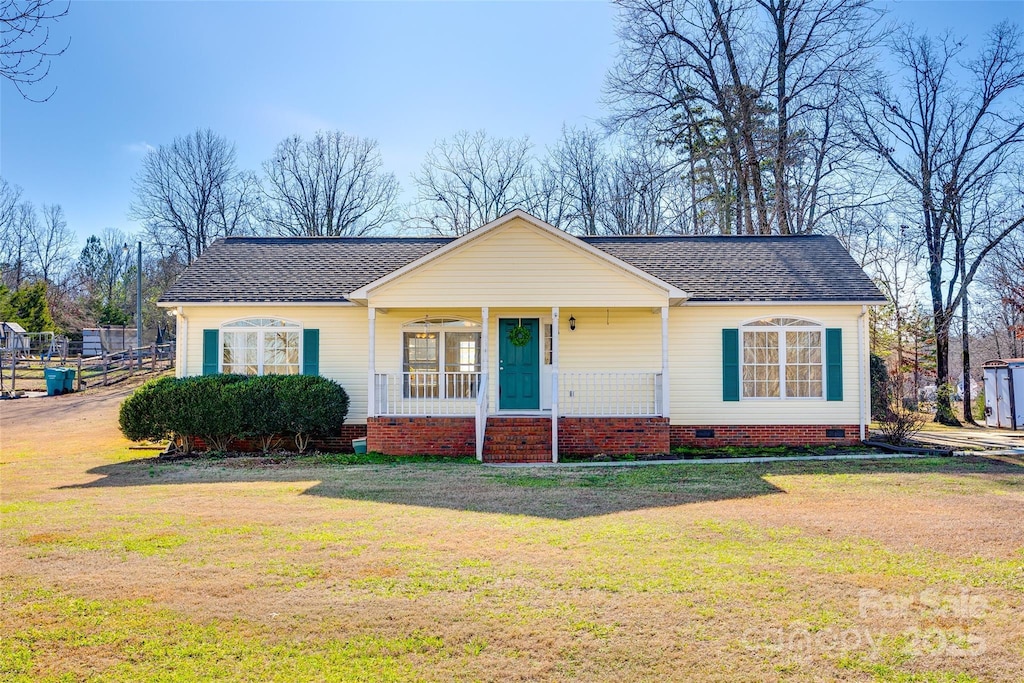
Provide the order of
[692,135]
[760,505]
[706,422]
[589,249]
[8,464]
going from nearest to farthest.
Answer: [760,505]
[8,464]
[589,249]
[706,422]
[692,135]

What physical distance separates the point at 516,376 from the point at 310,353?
4228 mm

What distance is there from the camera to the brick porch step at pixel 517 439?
12789 mm

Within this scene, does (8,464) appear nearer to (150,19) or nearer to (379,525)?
(150,19)

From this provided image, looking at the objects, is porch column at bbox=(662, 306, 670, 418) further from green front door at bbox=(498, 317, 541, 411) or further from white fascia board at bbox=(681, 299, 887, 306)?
green front door at bbox=(498, 317, 541, 411)

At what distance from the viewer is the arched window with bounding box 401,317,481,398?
1451 centimetres

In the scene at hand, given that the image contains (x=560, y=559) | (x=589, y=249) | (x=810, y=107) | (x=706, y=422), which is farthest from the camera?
(x=810, y=107)

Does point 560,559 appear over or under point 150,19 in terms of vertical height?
under

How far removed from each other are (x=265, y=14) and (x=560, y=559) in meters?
12.1

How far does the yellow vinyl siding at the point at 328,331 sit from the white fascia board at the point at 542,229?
1.47 metres

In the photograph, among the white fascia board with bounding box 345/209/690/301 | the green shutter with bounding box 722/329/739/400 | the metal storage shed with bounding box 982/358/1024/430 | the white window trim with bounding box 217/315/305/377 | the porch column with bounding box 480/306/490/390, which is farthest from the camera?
the metal storage shed with bounding box 982/358/1024/430

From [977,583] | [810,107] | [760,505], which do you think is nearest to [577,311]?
[760,505]

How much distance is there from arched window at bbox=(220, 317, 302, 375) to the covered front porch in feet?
5.79

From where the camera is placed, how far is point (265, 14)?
13.3m

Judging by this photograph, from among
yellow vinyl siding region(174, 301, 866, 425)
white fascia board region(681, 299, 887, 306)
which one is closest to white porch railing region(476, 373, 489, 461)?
yellow vinyl siding region(174, 301, 866, 425)
